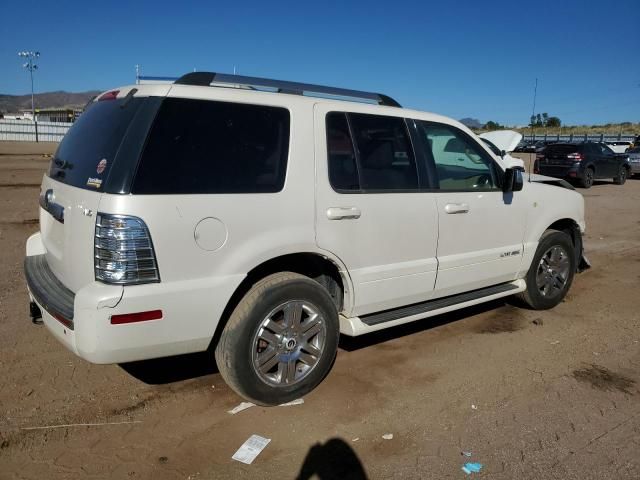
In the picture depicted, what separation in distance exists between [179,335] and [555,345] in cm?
329

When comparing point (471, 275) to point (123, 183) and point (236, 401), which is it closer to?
point (236, 401)

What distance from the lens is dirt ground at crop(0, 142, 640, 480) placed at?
2900 mm

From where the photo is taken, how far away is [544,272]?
536 centimetres

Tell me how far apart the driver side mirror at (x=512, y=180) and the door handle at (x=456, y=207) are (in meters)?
0.53

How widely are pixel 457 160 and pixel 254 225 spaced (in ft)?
7.22

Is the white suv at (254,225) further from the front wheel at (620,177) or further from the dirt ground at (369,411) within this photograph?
the front wheel at (620,177)

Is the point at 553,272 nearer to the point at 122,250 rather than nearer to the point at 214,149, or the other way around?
the point at 214,149

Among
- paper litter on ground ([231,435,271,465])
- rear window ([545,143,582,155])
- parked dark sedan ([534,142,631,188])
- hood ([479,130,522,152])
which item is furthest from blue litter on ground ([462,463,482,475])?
rear window ([545,143,582,155])

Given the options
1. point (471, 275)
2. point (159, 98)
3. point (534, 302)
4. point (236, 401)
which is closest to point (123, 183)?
point (159, 98)

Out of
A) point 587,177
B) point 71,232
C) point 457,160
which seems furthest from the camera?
point 587,177

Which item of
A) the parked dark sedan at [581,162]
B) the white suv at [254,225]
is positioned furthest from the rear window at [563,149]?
the white suv at [254,225]

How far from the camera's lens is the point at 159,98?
9.82 ft

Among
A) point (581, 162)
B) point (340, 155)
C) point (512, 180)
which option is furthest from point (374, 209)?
point (581, 162)

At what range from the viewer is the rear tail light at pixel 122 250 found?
2760 mm
